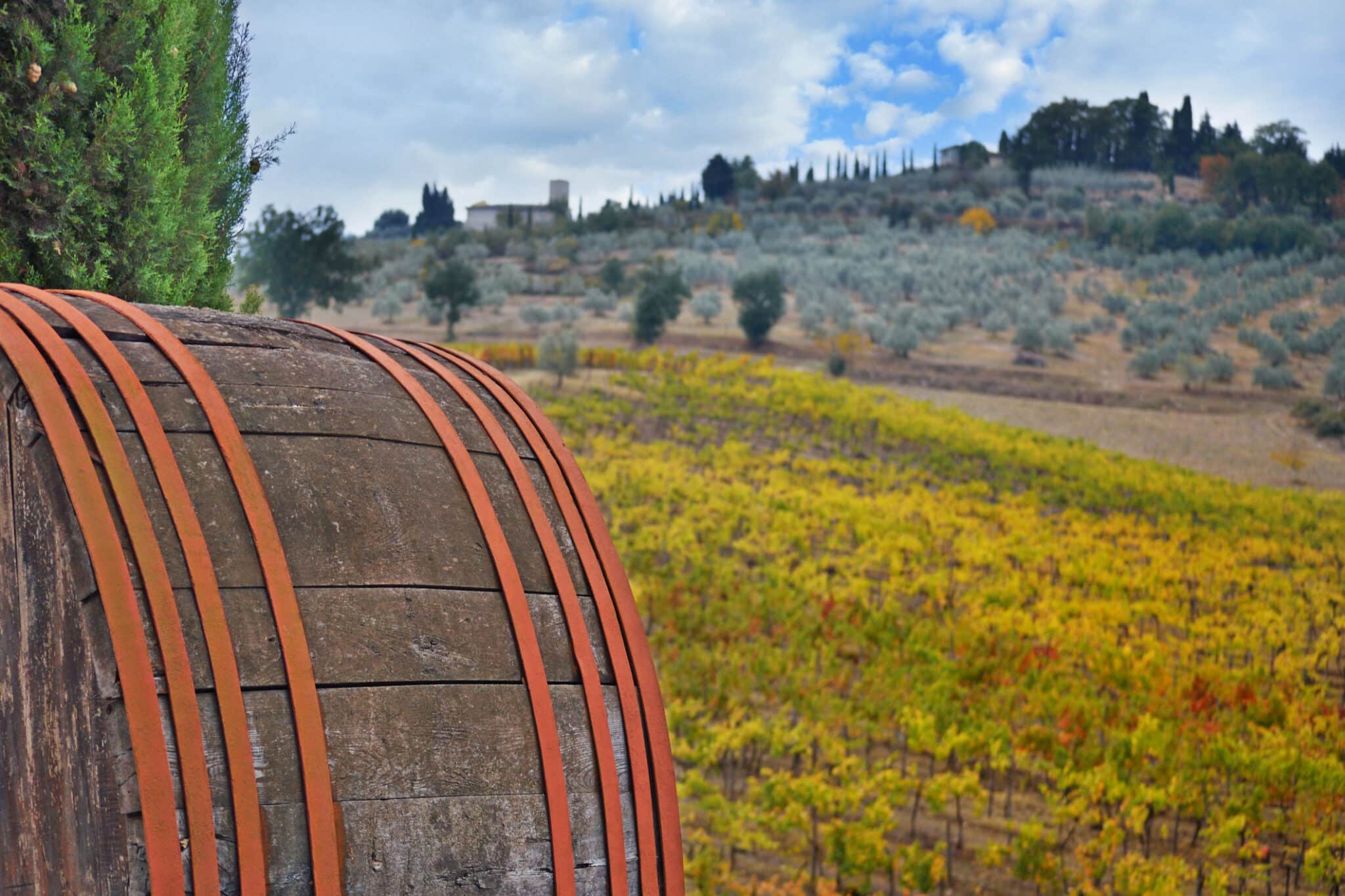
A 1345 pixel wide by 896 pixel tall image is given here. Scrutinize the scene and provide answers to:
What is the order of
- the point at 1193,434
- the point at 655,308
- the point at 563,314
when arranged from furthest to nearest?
the point at 563,314 → the point at 655,308 → the point at 1193,434

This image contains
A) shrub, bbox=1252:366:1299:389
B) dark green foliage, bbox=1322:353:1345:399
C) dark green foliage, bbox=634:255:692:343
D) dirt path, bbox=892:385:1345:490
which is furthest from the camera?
dark green foliage, bbox=634:255:692:343

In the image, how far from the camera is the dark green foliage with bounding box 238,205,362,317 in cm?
2591

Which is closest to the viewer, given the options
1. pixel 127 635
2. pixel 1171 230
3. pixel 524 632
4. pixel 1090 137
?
pixel 127 635

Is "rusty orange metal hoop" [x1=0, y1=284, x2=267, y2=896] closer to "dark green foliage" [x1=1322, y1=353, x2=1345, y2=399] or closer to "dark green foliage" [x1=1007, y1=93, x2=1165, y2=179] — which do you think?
"dark green foliage" [x1=1322, y1=353, x2=1345, y2=399]

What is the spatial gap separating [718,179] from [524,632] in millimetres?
52918

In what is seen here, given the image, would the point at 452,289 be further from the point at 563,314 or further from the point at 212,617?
the point at 212,617

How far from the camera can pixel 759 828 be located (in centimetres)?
692

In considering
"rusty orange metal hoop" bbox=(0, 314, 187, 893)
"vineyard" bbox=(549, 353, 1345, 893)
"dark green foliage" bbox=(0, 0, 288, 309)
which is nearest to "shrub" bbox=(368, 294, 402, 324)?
"vineyard" bbox=(549, 353, 1345, 893)

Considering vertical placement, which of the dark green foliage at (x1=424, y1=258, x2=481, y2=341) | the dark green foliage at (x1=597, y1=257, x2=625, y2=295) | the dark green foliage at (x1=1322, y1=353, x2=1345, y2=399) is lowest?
the dark green foliage at (x1=1322, y1=353, x2=1345, y2=399)

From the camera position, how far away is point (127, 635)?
1.25 meters

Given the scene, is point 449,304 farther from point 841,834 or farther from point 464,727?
point 464,727

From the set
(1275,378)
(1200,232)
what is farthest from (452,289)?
(1200,232)

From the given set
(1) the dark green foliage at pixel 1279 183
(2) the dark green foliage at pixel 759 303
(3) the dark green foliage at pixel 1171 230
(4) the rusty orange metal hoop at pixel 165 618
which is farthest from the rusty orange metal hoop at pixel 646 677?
(3) the dark green foliage at pixel 1171 230

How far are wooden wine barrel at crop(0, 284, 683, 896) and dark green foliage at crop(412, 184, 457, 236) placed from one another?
58.3 meters
